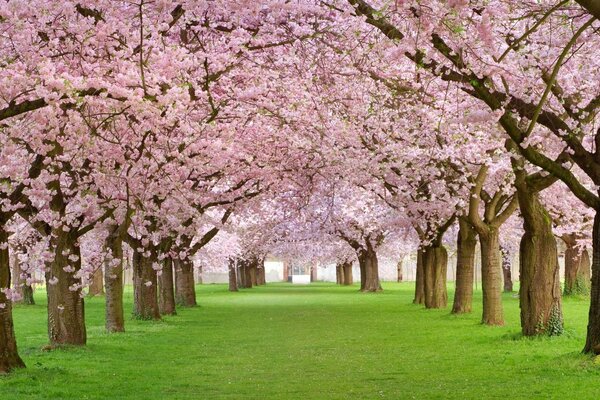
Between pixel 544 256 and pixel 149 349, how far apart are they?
9613mm

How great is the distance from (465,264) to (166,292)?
12.8 metres

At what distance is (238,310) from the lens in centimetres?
4531

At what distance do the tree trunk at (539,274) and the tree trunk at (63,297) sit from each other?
10.4 metres

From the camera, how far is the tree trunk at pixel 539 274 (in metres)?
22.7

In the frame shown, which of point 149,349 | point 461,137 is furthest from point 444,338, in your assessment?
point 149,349

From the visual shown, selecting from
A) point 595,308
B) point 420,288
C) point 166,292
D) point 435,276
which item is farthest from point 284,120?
point 420,288

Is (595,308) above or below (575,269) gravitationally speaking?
above

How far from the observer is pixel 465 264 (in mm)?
34500

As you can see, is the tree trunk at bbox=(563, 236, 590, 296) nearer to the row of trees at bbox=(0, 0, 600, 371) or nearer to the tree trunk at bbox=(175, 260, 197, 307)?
the row of trees at bbox=(0, 0, 600, 371)

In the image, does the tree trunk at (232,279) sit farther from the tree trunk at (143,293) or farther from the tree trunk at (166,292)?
the tree trunk at (143,293)

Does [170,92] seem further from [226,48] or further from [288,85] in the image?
[288,85]

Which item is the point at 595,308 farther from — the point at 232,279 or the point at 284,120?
the point at 232,279

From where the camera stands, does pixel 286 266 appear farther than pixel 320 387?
Yes

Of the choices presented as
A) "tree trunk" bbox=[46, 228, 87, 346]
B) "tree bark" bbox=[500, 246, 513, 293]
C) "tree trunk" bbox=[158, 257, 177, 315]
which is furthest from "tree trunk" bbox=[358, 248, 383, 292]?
"tree trunk" bbox=[46, 228, 87, 346]
